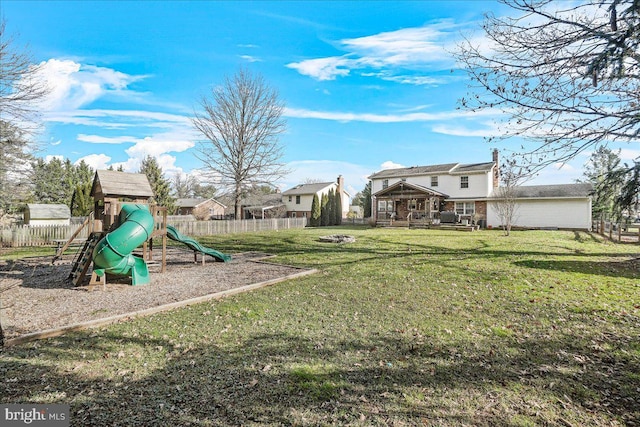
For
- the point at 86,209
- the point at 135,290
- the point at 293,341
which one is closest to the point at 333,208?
the point at 86,209

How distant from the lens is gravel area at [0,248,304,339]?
19.5 ft

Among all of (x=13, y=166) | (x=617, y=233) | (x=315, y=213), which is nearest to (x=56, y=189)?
(x=13, y=166)

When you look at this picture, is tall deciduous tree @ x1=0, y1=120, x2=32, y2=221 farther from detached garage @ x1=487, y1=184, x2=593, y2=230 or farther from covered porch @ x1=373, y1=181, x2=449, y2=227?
detached garage @ x1=487, y1=184, x2=593, y2=230

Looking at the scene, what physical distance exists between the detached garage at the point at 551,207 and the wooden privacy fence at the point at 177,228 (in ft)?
70.8

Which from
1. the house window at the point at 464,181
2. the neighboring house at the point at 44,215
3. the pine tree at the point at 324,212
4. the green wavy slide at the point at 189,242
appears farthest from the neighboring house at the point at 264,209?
the green wavy slide at the point at 189,242

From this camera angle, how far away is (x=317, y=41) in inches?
560

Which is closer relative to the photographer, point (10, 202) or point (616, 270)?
point (616, 270)

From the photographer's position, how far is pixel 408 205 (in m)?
33.7

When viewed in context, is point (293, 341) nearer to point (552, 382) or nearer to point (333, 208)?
point (552, 382)

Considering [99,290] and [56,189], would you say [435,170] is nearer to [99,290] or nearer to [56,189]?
[99,290]

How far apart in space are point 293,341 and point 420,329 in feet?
7.27

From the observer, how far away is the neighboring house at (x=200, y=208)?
5369 cm

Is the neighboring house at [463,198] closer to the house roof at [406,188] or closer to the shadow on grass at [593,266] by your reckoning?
the house roof at [406,188]

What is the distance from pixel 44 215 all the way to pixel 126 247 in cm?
3311
